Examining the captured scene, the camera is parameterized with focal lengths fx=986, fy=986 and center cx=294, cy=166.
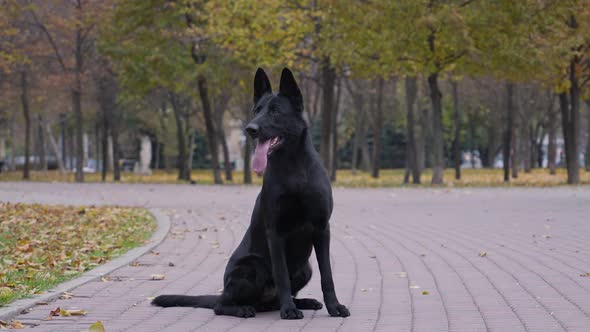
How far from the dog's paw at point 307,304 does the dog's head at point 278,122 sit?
1.25 metres

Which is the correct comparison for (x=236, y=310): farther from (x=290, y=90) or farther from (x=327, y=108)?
(x=327, y=108)

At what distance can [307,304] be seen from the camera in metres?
7.42

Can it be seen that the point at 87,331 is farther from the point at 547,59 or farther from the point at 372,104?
the point at 372,104

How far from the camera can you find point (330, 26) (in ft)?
114

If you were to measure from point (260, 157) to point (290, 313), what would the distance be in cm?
114

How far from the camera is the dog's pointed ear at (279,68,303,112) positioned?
6.89 meters

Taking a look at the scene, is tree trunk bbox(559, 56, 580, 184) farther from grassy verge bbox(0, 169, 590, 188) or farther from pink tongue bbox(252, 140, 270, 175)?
pink tongue bbox(252, 140, 270, 175)

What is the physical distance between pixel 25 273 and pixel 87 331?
3.67 m

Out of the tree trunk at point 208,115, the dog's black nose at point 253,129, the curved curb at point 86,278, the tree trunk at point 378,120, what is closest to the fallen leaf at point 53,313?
the curved curb at point 86,278

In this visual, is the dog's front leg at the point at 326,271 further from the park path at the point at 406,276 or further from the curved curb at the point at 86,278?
the curved curb at the point at 86,278

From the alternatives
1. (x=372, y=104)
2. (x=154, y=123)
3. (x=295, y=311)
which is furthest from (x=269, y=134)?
(x=154, y=123)

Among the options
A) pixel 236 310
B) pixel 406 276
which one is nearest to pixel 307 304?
pixel 236 310

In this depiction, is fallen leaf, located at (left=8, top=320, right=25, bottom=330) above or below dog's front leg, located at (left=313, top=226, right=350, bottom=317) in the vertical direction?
below

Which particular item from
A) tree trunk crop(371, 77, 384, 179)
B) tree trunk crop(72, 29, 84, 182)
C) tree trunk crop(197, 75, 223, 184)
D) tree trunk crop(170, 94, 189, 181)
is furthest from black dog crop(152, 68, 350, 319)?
tree trunk crop(170, 94, 189, 181)
